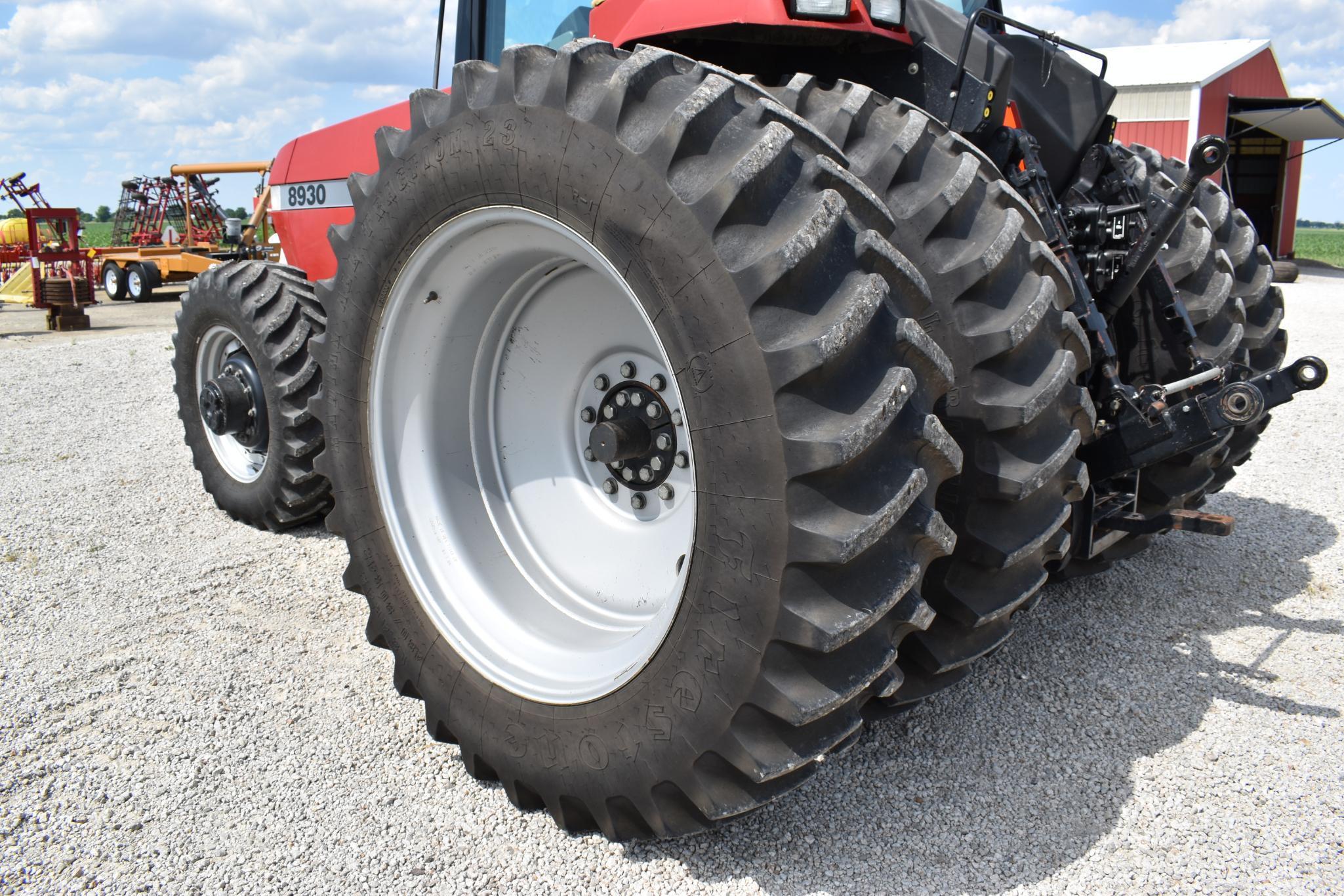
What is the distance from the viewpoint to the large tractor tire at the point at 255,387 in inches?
156

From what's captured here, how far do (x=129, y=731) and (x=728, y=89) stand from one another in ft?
7.30

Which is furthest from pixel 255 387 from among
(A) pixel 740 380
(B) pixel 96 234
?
(B) pixel 96 234

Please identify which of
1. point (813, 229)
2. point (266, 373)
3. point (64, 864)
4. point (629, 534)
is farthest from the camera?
point (266, 373)

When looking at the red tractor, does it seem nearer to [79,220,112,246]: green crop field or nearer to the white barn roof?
the white barn roof

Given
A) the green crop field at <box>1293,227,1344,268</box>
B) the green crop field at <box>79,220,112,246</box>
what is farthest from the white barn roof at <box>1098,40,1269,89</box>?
the green crop field at <box>79,220,112,246</box>

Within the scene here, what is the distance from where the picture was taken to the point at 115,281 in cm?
1770

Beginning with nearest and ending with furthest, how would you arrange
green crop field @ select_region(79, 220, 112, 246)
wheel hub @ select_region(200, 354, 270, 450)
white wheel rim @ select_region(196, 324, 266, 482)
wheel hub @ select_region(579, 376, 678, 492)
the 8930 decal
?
wheel hub @ select_region(579, 376, 678, 492)
wheel hub @ select_region(200, 354, 270, 450)
the 8930 decal
white wheel rim @ select_region(196, 324, 266, 482)
green crop field @ select_region(79, 220, 112, 246)

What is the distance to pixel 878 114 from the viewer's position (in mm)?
2160

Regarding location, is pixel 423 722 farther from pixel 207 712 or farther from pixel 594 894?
pixel 594 894

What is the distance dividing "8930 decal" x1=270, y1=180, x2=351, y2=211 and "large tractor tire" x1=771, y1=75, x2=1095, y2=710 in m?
2.83

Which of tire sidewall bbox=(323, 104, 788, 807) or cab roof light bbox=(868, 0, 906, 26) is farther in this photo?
cab roof light bbox=(868, 0, 906, 26)

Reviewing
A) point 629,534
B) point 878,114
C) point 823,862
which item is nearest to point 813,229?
point 878,114

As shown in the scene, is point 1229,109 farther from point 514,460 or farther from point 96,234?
point 96,234

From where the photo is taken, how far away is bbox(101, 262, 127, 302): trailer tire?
17641 millimetres
